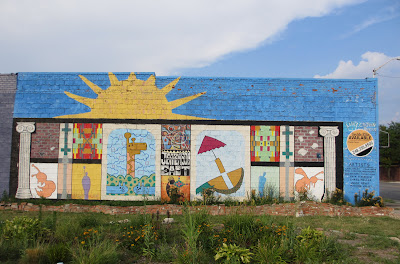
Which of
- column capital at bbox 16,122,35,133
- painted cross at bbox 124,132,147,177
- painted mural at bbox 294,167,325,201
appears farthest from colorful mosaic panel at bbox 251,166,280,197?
column capital at bbox 16,122,35,133

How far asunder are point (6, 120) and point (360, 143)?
15.8m

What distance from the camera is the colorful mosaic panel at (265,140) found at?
1323cm

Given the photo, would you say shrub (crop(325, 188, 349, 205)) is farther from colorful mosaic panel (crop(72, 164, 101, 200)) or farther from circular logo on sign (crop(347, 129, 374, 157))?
colorful mosaic panel (crop(72, 164, 101, 200))

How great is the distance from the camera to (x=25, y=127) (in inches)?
532

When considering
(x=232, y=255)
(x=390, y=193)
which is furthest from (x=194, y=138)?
(x=390, y=193)

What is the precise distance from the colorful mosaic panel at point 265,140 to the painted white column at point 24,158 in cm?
987

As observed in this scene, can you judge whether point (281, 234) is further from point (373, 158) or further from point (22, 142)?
point (22, 142)

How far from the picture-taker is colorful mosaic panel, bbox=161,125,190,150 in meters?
13.2

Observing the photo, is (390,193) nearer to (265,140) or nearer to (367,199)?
(367,199)

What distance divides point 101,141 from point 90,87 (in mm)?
2490

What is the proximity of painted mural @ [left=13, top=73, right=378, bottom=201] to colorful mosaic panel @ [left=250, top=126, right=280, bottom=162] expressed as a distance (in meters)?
0.04

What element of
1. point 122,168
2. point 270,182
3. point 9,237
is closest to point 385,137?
point 270,182

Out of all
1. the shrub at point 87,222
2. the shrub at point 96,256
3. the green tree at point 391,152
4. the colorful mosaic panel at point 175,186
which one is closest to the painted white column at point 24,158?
the colorful mosaic panel at point 175,186

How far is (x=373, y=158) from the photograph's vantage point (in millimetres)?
13102
